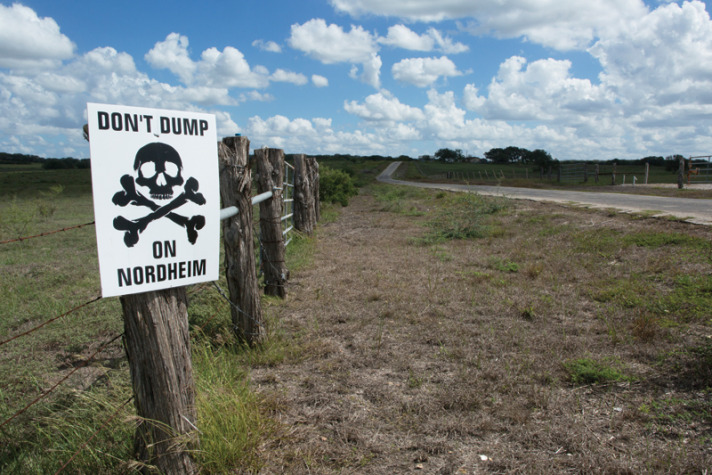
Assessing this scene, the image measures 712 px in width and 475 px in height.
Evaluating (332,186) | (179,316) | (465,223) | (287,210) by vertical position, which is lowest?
(465,223)

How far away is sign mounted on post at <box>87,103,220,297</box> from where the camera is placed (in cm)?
201

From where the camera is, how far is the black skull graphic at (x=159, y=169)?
2109mm

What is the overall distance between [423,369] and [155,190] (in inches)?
98.0

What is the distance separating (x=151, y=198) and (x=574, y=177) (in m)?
37.3

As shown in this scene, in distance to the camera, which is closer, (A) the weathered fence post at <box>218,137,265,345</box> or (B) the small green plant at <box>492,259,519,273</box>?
(A) the weathered fence post at <box>218,137,265,345</box>

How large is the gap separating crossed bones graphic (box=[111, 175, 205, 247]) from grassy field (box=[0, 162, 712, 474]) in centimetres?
91

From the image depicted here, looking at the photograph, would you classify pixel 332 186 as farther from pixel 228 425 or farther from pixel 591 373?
pixel 228 425

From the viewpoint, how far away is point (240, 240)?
12.7ft

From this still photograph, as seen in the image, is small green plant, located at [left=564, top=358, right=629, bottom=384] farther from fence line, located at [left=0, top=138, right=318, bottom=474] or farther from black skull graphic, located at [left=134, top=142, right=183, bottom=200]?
black skull graphic, located at [left=134, top=142, right=183, bottom=200]

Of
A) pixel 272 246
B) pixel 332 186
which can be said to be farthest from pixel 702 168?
pixel 272 246

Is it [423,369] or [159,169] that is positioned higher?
[159,169]

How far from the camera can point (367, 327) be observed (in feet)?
15.5

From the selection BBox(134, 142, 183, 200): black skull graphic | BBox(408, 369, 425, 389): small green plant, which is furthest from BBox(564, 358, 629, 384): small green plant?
BBox(134, 142, 183, 200): black skull graphic

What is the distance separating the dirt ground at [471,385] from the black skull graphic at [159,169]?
155 cm
